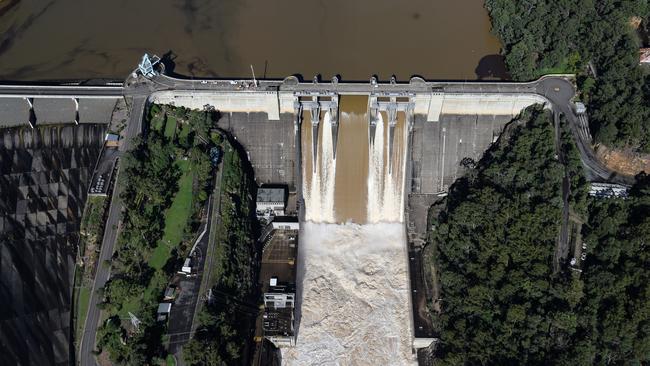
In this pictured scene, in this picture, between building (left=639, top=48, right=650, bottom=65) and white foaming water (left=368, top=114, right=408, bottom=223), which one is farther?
white foaming water (left=368, top=114, right=408, bottom=223)

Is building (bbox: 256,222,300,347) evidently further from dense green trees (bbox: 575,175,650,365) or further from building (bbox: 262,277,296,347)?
dense green trees (bbox: 575,175,650,365)

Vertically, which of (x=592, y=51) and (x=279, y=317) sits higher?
(x=592, y=51)

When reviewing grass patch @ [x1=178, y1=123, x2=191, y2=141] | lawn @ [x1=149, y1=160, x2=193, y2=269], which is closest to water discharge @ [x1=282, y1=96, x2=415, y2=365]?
grass patch @ [x1=178, y1=123, x2=191, y2=141]

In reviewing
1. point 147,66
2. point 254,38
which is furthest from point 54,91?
point 254,38

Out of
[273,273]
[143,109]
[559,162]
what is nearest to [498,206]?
[559,162]

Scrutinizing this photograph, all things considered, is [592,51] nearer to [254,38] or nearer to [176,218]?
[254,38]

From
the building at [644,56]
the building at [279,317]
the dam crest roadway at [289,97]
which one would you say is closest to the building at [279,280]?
the building at [279,317]

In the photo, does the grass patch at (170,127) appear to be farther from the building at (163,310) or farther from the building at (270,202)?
the building at (163,310)
